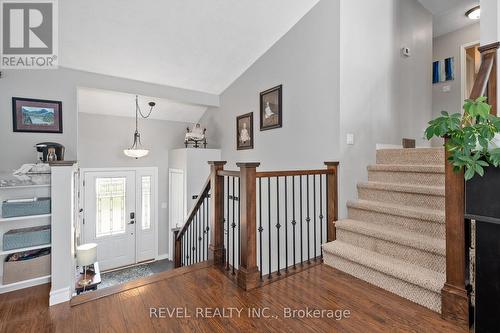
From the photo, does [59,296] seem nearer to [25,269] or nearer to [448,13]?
[25,269]

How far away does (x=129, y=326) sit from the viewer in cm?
163

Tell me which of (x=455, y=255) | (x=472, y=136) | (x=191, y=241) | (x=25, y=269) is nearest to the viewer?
(x=472, y=136)

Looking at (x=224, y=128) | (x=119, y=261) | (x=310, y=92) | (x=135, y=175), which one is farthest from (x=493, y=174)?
(x=119, y=261)

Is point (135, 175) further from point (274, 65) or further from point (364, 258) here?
point (364, 258)

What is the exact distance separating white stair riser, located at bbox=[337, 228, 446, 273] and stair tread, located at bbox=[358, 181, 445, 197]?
0.55 metres

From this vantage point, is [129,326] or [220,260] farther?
→ [220,260]

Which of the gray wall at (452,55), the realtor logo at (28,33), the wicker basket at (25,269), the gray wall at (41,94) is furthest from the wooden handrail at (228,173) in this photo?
the gray wall at (452,55)

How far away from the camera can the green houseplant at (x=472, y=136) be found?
1358 millimetres

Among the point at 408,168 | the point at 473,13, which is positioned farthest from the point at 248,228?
the point at 473,13

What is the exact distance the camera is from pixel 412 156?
2859 mm

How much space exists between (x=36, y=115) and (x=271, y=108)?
2.91 metres

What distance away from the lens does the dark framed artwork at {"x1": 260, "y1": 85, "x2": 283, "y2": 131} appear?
11.4 ft

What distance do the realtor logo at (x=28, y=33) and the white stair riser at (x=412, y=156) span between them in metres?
3.95

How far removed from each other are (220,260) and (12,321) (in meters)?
1.54
